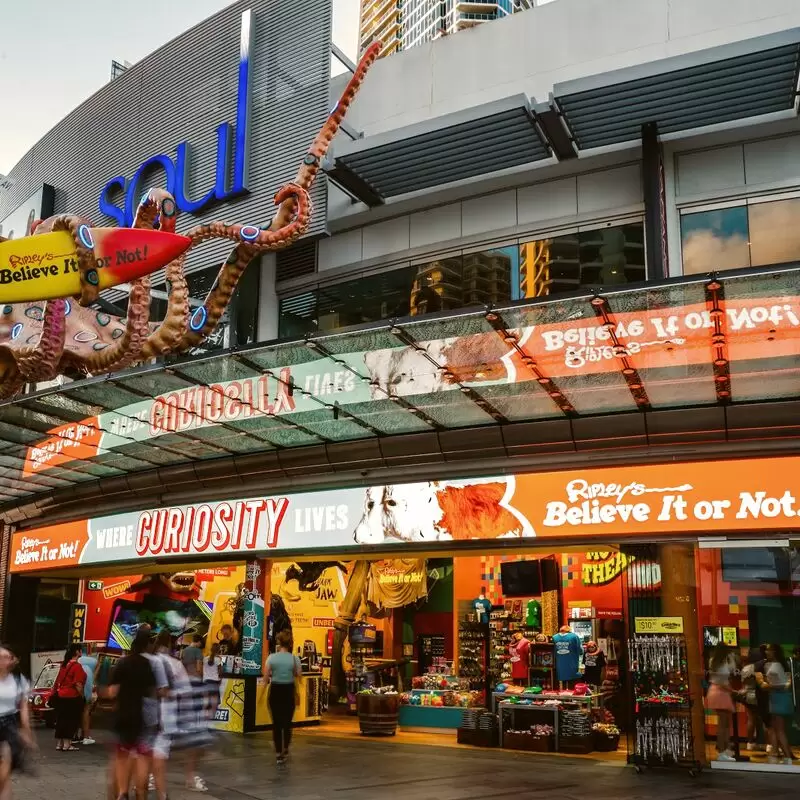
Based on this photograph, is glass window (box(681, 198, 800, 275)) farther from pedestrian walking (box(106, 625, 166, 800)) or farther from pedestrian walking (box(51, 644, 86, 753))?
pedestrian walking (box(51, 644, 86, 753))

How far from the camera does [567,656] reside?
15008 millimetres

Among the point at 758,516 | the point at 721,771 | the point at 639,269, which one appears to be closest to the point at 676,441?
the point at 758,516

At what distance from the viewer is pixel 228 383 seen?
40.2ft

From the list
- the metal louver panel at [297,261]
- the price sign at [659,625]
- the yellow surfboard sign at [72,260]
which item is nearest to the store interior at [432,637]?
the price sign at [659,625]

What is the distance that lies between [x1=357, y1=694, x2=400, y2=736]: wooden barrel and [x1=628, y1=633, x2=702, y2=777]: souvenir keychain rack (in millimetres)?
5015

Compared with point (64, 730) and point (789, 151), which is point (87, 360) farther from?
point (789, 151)

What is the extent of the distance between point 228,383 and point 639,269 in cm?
641

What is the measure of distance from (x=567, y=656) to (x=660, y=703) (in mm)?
3890

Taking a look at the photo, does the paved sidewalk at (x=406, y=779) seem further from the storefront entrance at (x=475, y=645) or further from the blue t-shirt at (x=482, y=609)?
the blue t-shirt at (x=482, y=609)

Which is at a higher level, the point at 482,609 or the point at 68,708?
the point at 482,609

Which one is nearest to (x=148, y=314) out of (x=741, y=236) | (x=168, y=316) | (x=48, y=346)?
(x=168, y=316)

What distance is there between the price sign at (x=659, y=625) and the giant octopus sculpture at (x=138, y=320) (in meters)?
6.66

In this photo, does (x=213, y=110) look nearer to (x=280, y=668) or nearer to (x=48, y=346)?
(x=48, y=346)

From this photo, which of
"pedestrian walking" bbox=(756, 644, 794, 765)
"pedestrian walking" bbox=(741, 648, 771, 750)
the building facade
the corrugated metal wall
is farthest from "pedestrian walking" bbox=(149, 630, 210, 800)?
the building facade
